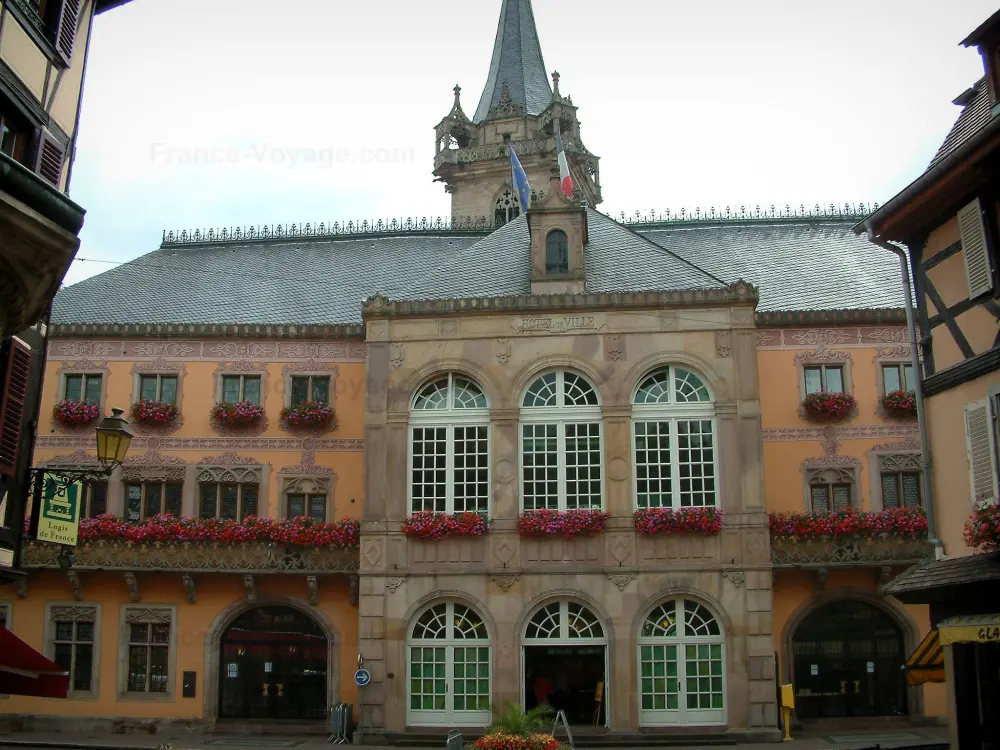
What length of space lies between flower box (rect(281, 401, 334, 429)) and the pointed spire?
2990 centimetres

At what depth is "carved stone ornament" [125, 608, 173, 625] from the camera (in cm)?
2936

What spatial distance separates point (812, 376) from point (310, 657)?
1486cm

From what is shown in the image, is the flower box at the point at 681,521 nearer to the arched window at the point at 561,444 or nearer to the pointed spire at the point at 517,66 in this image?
Result: the arched window at the point at 561,444

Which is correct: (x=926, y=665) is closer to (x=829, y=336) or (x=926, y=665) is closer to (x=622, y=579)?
(x=622, y=579)

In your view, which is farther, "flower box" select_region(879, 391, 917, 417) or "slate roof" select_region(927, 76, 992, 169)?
"flower box" select_region(879, 391, 917, 417)

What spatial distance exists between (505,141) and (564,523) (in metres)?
31.9

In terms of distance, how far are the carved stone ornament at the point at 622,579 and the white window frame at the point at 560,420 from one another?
190 centimetres

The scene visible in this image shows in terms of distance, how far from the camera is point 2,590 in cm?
2948

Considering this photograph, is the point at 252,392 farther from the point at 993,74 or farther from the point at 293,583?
the point at 993,74

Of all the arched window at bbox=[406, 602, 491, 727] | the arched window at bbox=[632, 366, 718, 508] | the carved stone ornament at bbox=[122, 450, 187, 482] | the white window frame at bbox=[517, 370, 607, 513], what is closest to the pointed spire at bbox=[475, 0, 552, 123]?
the white window frame at bbox=[517, 370, 607, 513]

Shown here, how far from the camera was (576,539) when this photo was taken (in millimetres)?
26656

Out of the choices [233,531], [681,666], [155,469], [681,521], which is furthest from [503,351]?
[155,469]

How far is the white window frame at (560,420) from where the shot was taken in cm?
2714

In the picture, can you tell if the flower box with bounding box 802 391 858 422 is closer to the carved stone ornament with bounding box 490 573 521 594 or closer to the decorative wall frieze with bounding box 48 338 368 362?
the carved stone ornament with bounding box 490 573 521 594
